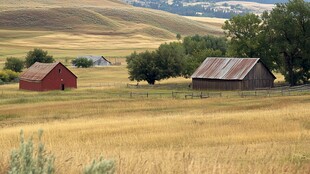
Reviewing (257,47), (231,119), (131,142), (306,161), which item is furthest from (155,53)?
(306,161)

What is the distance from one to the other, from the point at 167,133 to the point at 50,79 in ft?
176

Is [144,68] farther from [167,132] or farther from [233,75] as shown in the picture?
[167,132]

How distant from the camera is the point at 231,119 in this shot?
109ft

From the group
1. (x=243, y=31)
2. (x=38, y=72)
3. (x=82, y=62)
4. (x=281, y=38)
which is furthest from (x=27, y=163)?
(x=82, y=62)

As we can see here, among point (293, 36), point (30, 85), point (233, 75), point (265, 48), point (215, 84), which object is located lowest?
point (30, 85)

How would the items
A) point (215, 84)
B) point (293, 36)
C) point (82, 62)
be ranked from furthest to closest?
point (82, 62) < point (293, 36) < point (215, 84)

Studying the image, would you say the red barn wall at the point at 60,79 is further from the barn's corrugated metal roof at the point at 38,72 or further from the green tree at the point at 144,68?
the green tree at the point at 144,68

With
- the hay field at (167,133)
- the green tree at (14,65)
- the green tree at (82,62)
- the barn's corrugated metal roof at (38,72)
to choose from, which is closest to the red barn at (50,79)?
the barn's corrugated metal roof at (38,72)

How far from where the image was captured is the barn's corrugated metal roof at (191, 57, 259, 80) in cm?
7219

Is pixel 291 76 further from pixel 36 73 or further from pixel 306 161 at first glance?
pixel 306 161

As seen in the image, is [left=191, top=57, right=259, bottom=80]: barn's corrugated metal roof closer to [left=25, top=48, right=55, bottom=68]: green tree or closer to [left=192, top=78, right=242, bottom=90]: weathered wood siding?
[left=192, top=78, right=242, bottom=90]: weathered wood siding

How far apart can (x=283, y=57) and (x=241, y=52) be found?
5.58 metres

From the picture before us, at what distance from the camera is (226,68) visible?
244 feet

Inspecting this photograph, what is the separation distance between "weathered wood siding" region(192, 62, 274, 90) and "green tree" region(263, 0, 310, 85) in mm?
3293
